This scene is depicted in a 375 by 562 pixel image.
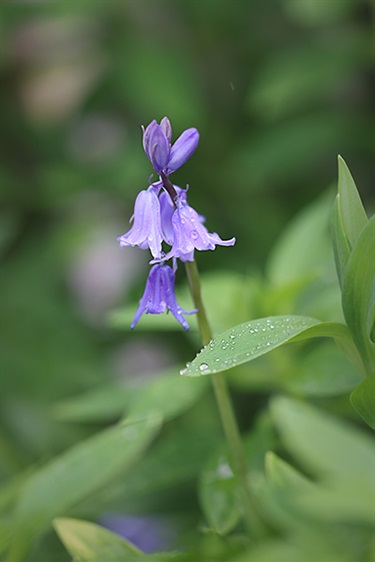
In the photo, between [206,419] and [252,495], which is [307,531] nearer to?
[252,495]

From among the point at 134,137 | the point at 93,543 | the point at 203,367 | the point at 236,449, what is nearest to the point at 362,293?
the point at 203,367

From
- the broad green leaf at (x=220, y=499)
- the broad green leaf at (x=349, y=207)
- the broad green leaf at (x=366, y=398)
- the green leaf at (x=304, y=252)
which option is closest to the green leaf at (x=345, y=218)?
the broad green leaf at (x=349, y=207)

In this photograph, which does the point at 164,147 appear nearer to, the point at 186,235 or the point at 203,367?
the point at 186,235

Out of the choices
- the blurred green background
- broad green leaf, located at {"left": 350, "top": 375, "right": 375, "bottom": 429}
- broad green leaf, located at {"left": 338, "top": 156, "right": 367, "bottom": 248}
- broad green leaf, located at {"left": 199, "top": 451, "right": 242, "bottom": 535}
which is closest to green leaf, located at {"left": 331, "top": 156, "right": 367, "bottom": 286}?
broad green leaf, located at {"left": 338, "top": 156, "right": 367, "bottom": 248}

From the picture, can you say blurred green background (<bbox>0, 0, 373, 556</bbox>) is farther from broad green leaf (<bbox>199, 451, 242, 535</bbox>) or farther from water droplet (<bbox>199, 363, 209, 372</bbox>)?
water droplet (<bbox>199, 363, 209, 372</bbox>)

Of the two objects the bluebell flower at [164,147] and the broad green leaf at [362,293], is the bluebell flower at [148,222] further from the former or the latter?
the broad green leaf at [362,293]

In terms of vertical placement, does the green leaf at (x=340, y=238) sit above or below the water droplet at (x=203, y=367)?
above
